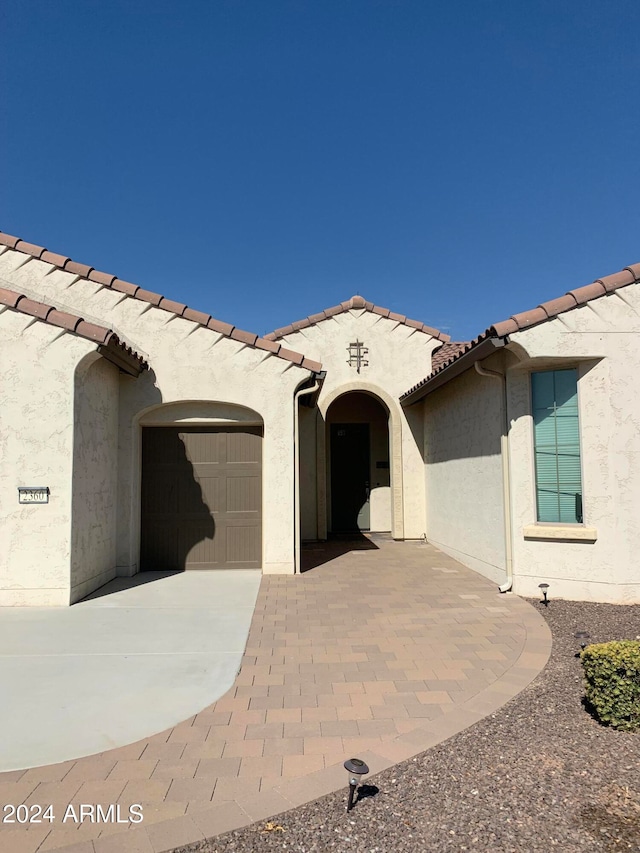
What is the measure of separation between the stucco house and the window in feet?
0.09

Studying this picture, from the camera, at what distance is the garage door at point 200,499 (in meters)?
9.19

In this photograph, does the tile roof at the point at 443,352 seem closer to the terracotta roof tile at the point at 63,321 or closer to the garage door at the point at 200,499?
the garage door at the point at 200,499

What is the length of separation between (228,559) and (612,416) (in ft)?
21.7

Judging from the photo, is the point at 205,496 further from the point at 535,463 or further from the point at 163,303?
the point at 535,463

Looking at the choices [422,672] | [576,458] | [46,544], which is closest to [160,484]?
[46,544]

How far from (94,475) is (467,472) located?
6.32 metres

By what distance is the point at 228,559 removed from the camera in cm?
922

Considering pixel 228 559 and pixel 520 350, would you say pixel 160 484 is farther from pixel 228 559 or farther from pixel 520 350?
pixel 520 350

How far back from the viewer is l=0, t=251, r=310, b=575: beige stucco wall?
8844mm

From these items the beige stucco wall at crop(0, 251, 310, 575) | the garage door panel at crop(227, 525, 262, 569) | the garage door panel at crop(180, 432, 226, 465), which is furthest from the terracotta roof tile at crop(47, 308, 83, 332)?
the garage door panel at crop(227, 525, 262, 569)

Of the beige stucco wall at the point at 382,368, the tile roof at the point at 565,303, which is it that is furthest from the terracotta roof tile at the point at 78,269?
the tile roof at the point at 565,303

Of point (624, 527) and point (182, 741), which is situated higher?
point (624, 527)

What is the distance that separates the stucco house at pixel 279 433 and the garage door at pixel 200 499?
0.03 meters

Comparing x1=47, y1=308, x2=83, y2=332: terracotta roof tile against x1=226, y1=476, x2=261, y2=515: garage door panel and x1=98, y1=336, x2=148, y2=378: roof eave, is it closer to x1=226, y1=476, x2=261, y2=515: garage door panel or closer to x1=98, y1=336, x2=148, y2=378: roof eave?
x1=98, y1=336, x2=148, y2=378: roof eave
